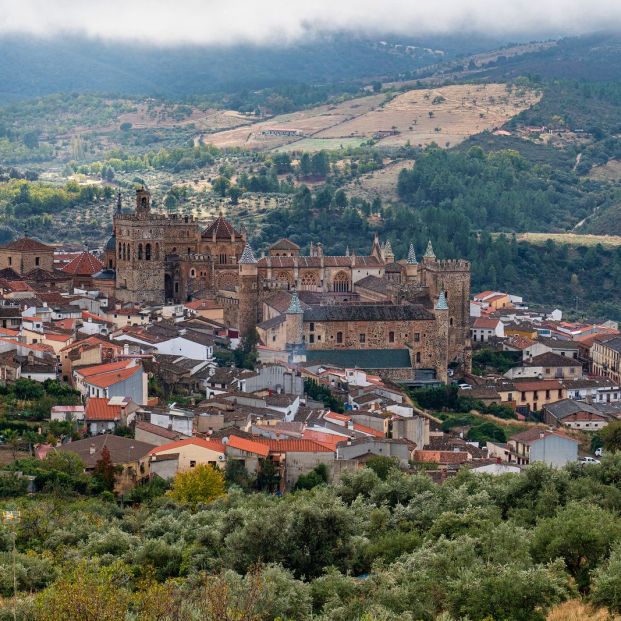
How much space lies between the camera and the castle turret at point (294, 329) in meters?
48.0

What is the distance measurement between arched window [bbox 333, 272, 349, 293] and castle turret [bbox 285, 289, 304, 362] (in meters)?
7.85

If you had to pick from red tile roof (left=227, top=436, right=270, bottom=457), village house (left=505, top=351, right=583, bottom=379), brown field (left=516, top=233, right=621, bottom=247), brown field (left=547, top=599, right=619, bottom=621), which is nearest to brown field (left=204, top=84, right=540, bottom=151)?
brown field (left=516, top=233, right=621, bottom=247)

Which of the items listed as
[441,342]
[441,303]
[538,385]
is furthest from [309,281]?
[538,385]

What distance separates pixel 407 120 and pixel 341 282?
8294 cm

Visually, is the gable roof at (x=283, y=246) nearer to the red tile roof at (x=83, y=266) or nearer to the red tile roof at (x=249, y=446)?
the red tile roof at (x=83, y=266)

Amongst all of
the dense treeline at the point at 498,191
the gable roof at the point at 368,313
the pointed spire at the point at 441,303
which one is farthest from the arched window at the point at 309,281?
the dense treeline at the point at 498,191

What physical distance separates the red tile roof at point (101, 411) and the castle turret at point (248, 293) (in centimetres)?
1557

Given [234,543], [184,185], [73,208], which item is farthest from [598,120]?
[234,543]

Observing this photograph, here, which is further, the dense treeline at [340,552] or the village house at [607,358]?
the village house at [607,358]

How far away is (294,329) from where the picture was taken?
48062 mm

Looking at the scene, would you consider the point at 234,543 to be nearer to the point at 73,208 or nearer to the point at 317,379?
the point at 317,379

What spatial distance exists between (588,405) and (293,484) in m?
17.0

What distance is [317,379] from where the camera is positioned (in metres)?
45.3

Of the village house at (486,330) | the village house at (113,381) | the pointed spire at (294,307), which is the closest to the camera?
the village house at (113,381)
